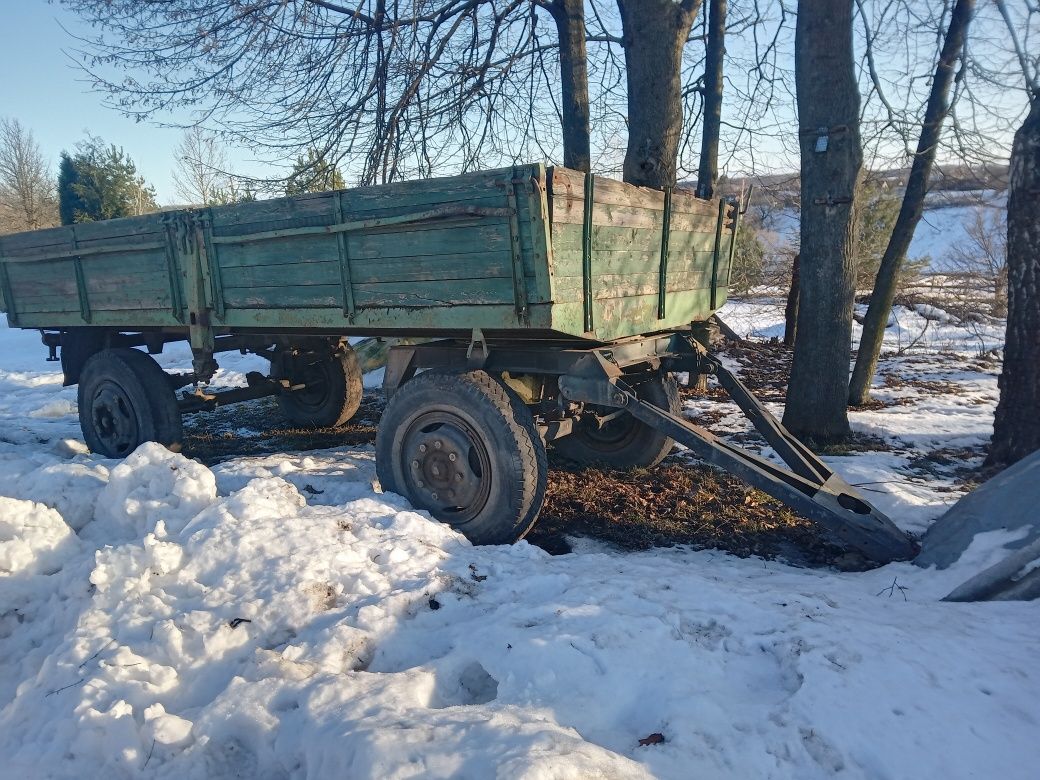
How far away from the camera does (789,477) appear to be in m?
3.77

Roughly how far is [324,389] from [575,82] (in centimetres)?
486

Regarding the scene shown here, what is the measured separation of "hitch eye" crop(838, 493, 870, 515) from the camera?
3.71 meters

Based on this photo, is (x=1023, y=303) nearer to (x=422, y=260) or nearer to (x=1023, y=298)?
(x=1023, y=298)

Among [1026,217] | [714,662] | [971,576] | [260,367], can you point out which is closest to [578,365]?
[714,662]

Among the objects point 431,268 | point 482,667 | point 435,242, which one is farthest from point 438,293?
point 482,667

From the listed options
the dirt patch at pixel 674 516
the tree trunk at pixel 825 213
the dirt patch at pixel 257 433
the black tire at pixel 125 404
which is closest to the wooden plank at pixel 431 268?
the dirt patch at pixel 674 516

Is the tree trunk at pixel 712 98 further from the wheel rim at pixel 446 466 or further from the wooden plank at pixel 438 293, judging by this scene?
the wheel rim at pixel 446 466

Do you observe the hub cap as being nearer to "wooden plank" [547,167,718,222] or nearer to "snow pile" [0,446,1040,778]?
"snow pile" [0,446,1040,778]

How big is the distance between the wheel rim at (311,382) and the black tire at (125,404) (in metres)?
1.37

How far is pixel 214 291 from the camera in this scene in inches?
187

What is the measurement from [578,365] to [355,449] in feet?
9.04

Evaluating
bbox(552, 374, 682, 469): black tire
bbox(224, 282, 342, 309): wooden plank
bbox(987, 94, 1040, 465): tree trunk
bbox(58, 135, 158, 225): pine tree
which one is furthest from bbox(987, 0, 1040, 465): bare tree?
bbox(58, 135, 158, 225): pine tree

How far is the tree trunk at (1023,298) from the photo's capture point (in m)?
4.66

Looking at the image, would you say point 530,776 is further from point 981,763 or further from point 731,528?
point 731,528
